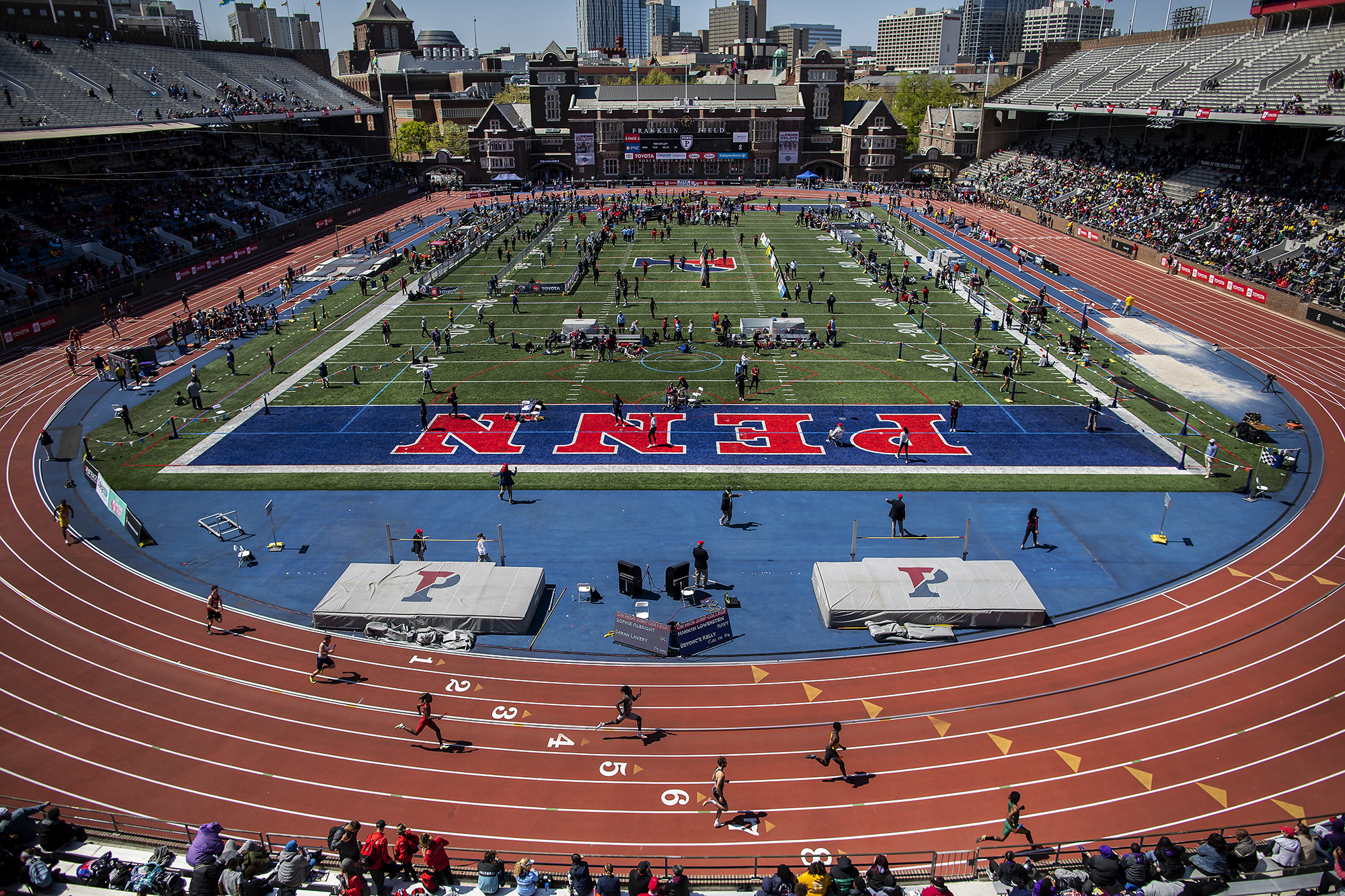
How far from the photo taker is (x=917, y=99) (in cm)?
12794

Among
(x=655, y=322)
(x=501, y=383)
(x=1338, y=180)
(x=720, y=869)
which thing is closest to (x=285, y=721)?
(x=720, y=869)

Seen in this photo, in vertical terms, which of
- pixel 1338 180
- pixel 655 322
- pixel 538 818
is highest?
pixel 1338 180

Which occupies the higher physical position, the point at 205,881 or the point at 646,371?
the point at 646,371

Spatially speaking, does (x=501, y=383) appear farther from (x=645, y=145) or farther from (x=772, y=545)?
(x=645, y=145)

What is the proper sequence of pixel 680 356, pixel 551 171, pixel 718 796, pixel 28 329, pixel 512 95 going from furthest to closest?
pixel 512 95
pixel 551 171
pixel 28 329
pixel 680 356
pixel 718 796

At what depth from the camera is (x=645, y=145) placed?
108 m

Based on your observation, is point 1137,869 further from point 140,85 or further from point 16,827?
point 140,85

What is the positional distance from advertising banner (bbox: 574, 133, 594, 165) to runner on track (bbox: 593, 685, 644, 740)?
10223cm

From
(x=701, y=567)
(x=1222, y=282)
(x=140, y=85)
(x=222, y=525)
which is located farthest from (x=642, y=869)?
(x=140, y=85)

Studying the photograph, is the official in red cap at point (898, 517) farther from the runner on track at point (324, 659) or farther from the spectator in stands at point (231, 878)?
the spectator in stands at point (231, 878)

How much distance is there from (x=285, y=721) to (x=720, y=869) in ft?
33.9

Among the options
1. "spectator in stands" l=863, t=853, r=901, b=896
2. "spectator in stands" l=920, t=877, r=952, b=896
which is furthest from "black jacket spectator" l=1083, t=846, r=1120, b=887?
"spectator in stands" l=863, t=853, r=901, b=896

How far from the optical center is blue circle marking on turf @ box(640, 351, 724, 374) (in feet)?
130

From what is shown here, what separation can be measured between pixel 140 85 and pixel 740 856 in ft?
250
